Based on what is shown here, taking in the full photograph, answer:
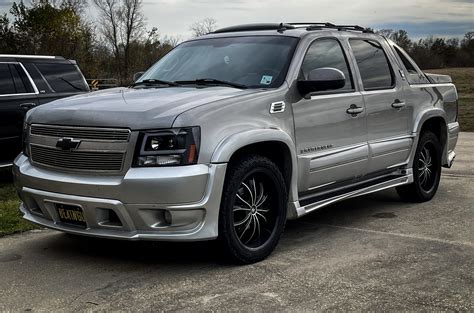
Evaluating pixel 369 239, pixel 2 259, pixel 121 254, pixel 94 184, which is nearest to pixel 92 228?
pixel 94 184

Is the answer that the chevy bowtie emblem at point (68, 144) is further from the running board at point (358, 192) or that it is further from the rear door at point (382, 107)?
the rear door at point (382, 107)

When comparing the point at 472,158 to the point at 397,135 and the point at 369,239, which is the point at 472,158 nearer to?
the point at 397,135

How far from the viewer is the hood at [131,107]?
4.15 metres

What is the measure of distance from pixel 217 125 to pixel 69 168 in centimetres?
113

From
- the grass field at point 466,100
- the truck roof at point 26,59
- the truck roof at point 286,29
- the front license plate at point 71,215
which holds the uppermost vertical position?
the truck roof at point 286,29

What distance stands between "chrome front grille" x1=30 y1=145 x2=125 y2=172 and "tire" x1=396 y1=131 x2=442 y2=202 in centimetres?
377

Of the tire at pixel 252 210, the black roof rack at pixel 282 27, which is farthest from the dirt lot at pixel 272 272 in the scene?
the black roof rack at pixel 282 27

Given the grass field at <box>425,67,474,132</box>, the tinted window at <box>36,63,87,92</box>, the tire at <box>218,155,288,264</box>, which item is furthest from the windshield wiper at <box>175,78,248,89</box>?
the grass field at <box>425,67,474,132</box>

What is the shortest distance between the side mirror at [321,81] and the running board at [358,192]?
0.98 meters

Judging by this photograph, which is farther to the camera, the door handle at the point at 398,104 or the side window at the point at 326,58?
the door handle at the point at 398,104

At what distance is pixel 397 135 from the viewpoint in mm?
6262

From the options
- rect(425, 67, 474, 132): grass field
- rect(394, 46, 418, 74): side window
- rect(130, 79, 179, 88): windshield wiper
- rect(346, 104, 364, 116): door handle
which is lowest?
rect(425, 67, 474, 132): grass field

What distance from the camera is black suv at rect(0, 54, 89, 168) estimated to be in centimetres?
819

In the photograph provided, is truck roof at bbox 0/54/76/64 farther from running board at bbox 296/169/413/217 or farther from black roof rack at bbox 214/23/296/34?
running board at bbox 296/169/413/217
